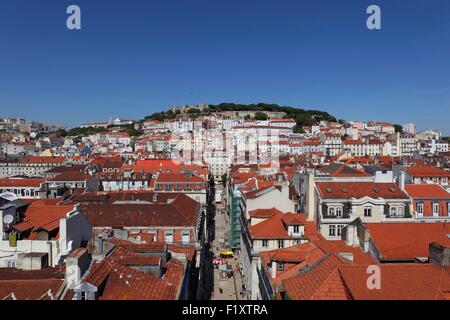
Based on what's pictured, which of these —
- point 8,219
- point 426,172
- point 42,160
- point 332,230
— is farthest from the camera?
point 42,160

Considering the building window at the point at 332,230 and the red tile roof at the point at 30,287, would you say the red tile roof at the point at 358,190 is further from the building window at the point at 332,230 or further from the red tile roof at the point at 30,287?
the red tile roof at the point at 30,287

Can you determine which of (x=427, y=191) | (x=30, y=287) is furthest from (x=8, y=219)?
(x=427, y=191)

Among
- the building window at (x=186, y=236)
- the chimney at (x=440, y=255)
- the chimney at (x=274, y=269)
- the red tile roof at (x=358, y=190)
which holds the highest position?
the red tile roof at (x=358, y=190)

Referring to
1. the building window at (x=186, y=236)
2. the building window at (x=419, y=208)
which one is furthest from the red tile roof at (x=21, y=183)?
the building window at (x=419, y=208)

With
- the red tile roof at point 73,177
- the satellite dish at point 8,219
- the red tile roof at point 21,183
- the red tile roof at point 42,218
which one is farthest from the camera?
the red tile roof at point 73,177

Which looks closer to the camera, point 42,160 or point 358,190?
point 358,190

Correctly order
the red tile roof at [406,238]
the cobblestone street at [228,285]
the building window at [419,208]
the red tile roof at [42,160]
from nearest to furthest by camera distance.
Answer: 1. the red tile roof at [406,238]
2. the building window at [419,208]
3. the cobblestone street at [228,285]
4. the red tile roof at [42,160]

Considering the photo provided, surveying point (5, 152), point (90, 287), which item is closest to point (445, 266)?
point (90, 287)

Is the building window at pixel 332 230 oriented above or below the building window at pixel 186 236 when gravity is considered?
above

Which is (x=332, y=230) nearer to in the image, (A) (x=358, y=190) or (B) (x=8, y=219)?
(A) (x=358, y=190)

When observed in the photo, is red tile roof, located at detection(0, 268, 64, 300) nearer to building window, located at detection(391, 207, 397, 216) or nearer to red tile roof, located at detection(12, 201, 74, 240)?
red tile roof, located at detection(12, 201, 74, 240)

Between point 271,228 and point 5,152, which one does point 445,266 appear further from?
point 5,152
